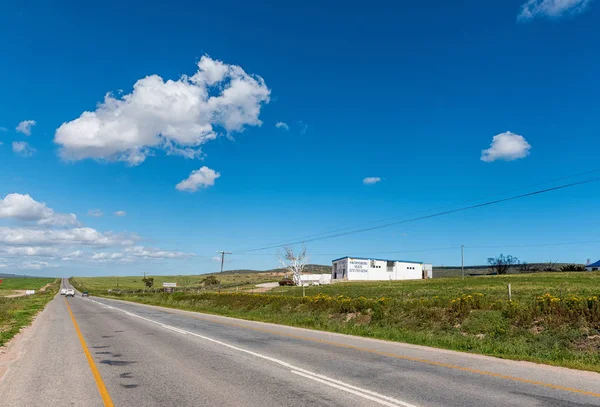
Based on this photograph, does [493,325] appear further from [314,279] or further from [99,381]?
[314,279]

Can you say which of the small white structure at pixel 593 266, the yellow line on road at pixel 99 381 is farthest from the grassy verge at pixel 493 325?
the small white structure at pixel 593 266

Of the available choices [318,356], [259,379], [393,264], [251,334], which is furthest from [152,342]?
[393,264]

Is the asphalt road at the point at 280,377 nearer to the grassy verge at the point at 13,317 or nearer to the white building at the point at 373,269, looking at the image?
the grassy verge at the point at 13,317

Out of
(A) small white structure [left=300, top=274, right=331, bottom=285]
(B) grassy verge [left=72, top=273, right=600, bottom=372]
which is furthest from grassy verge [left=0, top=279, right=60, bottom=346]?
(A) small white structure [left=300, top=274, right=331, bottom=285]

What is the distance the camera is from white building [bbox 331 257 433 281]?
312ft

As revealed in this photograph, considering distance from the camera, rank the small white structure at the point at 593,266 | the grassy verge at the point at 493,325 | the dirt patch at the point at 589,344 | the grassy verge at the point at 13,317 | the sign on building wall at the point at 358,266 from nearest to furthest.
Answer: the grassy verge at the point at 493,325 < the dirt patch at the point at 589,344 < the grassy verge at the point at 13,317 < the sign on building wall at the point at 358,266 < the small white structure at the point at 593,266

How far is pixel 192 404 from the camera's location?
287 inches

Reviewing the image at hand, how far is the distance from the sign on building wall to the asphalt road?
80885 millimetres

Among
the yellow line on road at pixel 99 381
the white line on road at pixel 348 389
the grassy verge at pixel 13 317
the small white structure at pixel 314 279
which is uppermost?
the small white structure at pixel 314 279

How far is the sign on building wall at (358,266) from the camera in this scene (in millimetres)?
94938

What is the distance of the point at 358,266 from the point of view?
96.2 metres

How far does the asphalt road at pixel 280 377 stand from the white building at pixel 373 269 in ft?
267

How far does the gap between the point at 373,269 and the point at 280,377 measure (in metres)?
91.5

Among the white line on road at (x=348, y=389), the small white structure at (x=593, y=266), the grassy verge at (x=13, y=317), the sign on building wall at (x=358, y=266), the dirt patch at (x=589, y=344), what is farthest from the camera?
the small white structure at (x=593, y=266)
